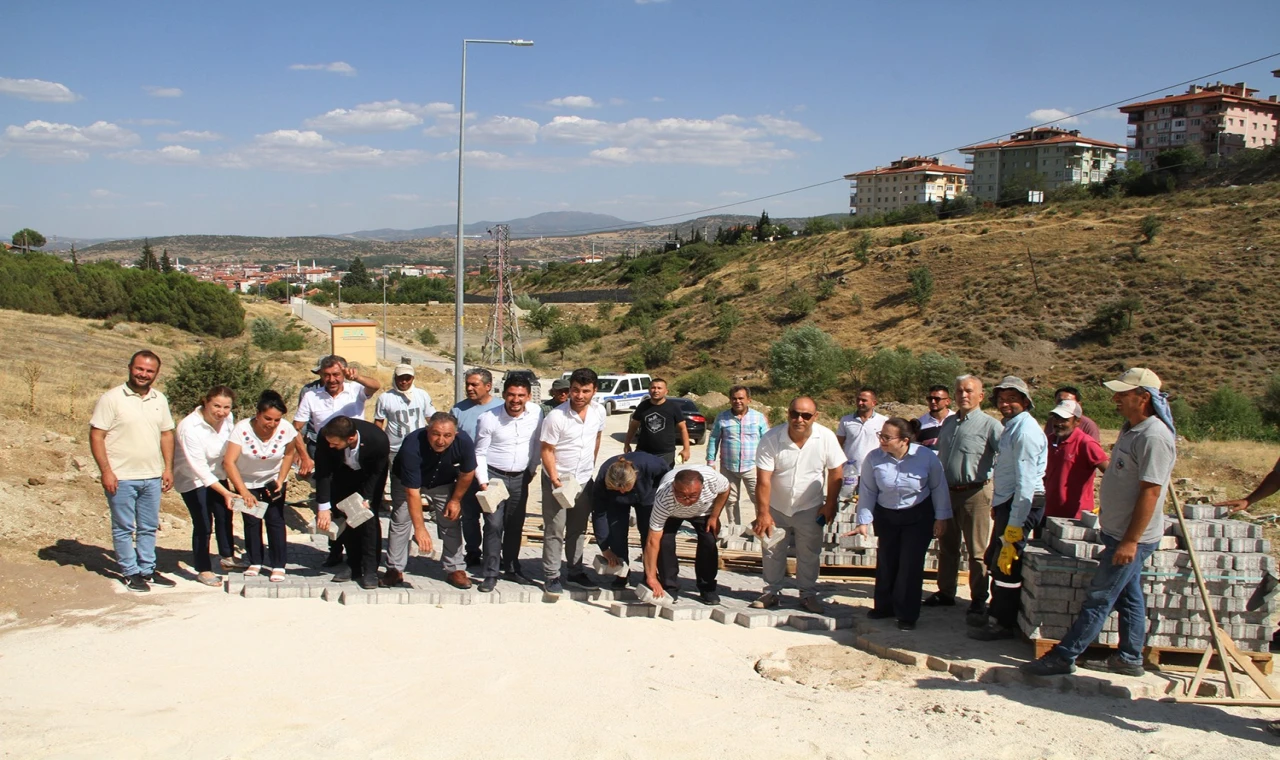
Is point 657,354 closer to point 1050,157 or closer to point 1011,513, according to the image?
point 1011,513

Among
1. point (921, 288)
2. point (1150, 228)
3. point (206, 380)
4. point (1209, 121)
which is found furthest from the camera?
point (1209, 121)

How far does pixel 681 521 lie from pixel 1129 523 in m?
3.20

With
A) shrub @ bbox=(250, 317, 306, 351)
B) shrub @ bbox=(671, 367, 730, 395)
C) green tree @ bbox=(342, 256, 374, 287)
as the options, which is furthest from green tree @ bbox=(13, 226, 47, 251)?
shrub @ bbox=(671, 367, 730, 395)

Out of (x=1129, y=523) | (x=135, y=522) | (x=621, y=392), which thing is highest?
(x=1129, y=523)

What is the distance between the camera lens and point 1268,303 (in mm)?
41031

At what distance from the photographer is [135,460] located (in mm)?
7398

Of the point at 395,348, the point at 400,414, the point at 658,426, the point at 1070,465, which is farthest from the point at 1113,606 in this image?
the point at 395,348

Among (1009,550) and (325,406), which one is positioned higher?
(325,406)

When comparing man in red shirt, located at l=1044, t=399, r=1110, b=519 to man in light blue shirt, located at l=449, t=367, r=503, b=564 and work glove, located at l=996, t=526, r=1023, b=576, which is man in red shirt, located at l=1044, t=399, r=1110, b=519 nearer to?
work glove, located at l=996, t=526, r=1023, b=576

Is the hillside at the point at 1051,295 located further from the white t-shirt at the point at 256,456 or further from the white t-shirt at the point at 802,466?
the white t-shirt at the point at 256,456

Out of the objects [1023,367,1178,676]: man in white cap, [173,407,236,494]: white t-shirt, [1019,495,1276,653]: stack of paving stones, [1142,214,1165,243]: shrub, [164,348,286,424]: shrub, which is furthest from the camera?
[1142,214,1165,243]: shrub

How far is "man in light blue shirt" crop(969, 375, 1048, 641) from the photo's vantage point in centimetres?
666

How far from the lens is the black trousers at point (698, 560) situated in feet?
25.1

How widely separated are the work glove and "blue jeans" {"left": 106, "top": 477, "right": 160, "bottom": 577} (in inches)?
253
